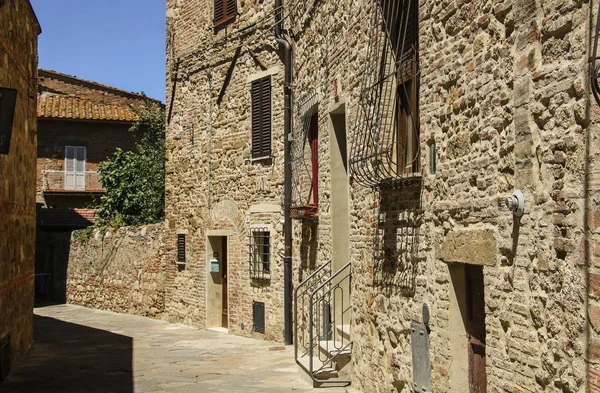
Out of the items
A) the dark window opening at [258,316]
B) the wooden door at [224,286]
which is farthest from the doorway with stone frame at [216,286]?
the dark window opening at [258,316]

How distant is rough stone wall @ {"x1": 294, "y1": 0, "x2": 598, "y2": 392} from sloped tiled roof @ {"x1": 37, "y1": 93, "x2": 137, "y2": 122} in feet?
68.0

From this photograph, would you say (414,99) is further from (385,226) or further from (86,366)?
(86,366)

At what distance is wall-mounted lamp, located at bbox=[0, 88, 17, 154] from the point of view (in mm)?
6801

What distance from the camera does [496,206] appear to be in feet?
18.0

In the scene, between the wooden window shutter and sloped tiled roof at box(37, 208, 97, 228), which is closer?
the wooden window shutter

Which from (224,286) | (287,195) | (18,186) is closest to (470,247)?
(287,195)

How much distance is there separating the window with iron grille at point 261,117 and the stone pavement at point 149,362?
3.28 m

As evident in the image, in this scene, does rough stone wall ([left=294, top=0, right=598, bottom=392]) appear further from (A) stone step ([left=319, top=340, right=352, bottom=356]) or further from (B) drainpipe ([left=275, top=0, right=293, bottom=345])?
(B) drainpipe ([left=275, top=0, right=293, bottom=345])

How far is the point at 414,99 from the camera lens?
7.40 m

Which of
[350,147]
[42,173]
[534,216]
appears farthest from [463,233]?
[42,173]

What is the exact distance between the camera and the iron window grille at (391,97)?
738 cm

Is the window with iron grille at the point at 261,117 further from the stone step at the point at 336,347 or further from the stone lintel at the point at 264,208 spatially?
the stone step at the point at 336,347

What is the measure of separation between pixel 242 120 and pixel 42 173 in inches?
600

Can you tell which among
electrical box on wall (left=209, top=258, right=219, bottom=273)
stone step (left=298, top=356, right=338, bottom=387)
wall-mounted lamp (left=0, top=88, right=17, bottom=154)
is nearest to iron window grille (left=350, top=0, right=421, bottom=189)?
stone step (left=298, top=356, right=338, bottom=387)
